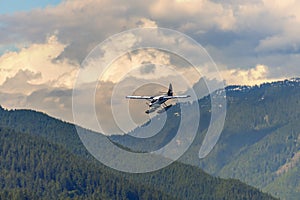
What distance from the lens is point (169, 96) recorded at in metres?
106

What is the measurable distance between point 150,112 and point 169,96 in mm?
3545

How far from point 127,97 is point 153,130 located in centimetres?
737

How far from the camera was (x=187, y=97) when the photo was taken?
107625 mm

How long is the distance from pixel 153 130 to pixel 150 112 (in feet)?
13.5

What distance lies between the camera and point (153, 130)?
334 feet

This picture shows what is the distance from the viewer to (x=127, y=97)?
349 feet

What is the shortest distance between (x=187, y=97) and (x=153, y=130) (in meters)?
8.74

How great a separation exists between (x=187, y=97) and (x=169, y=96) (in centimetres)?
301

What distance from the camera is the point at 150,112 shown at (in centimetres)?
10519

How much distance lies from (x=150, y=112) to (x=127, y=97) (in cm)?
403
